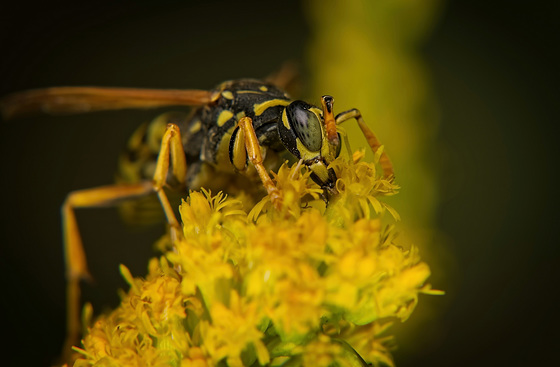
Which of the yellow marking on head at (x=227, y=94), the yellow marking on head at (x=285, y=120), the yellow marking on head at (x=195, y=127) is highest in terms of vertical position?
the yellow marking on head at (x=195, y=127)

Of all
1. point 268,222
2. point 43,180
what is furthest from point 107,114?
point 268,222

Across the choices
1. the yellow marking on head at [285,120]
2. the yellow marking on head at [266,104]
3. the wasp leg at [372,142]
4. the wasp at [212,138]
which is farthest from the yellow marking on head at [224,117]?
the wasp leg at [372,142]

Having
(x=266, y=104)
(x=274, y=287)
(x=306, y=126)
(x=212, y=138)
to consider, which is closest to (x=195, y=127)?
(x=212, y=138)

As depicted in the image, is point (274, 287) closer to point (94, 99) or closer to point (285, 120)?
point (285, 120)

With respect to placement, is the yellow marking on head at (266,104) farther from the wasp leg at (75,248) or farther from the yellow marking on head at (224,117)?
the wasp leg at (75,248)

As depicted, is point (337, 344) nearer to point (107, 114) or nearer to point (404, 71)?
point (404, 71)

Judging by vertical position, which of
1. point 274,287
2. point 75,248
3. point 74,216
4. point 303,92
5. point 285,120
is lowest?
point 274,287
